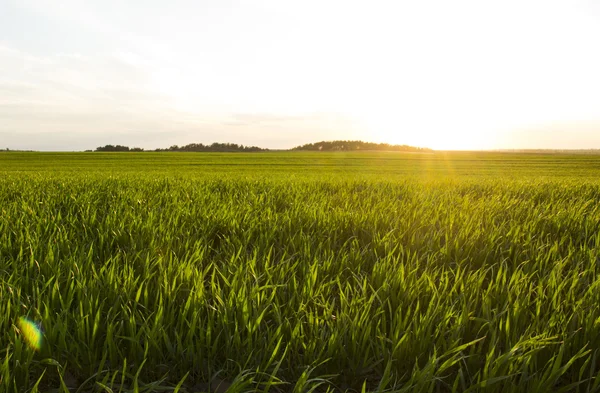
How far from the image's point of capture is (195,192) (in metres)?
5.88

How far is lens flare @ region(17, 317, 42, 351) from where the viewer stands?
5.22 feet

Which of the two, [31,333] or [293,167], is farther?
[293,167]

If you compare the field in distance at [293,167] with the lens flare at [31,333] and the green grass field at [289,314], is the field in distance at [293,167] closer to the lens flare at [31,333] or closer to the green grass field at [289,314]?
the green grass field at [289,314]

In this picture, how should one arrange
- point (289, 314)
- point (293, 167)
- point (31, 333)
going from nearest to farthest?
point (31, 333)
point (289, 314)
point (293, 167)

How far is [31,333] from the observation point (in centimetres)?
168

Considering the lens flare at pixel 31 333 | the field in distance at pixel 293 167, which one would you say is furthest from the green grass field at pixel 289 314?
the field in distance at pixel 293 167

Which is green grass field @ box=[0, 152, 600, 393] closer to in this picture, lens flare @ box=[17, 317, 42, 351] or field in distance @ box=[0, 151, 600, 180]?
lens flare @ box=[17, 317, 42, 351]

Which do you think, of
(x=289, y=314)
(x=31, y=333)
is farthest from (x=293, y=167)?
(x=31, y=333)

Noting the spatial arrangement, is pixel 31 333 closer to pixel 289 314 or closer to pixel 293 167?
pixel 289 314

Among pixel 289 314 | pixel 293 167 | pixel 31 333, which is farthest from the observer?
pixel 293 167

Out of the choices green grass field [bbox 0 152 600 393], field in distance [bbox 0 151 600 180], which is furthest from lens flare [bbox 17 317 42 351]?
field in distance [bbox 0 151 600 180]

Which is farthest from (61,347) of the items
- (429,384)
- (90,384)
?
(429,384)

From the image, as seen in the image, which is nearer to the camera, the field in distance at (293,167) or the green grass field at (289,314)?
the green grass field at (289,314)

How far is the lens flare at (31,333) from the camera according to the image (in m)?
1.59
